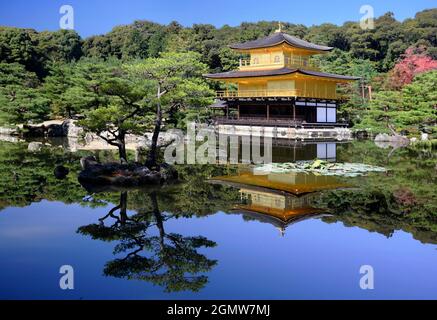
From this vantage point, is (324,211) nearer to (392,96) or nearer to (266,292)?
(266,292)

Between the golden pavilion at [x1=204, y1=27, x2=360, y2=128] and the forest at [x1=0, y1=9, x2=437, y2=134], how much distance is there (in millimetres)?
2417

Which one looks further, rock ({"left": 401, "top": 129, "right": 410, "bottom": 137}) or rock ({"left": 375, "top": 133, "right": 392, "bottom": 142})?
rock ({"left": 401, "top": 129, "right": 410, "bottom": 137})

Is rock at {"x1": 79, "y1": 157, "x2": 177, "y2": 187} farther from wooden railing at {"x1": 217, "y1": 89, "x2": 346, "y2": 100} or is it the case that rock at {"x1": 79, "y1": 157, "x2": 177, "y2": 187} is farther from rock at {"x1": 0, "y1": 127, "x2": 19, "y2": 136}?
wooden railing at {"x1": 217, "y1": 89, "x2": 346, "y2": 100}

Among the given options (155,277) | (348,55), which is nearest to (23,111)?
(155,277)

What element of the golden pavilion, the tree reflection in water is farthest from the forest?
the tree reflection in water

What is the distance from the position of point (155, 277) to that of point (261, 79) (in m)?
27.7

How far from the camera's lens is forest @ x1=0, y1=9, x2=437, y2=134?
1619 cm

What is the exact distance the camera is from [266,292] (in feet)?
19.3

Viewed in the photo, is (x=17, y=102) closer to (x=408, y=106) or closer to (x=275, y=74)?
(x=275, y=74)

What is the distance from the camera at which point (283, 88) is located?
3194 centimetres

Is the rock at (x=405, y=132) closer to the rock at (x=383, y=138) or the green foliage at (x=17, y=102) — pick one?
the rock at (x=383, y=138)

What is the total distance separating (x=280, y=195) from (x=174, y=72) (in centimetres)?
709

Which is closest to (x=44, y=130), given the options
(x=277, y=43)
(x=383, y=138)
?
(x=277, y=43)

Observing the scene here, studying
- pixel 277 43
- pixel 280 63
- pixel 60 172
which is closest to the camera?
pixel 60 172
